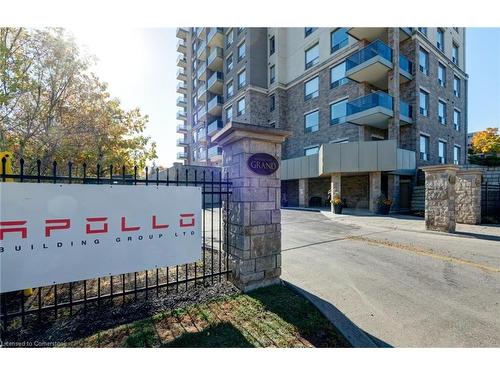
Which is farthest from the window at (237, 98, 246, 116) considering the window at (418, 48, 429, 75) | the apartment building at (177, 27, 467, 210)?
the window at (418, 48, 429, 75)

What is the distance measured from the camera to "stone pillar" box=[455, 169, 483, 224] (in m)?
11.7

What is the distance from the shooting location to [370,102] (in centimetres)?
1819

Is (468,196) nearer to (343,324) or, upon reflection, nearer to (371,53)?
(371,53)

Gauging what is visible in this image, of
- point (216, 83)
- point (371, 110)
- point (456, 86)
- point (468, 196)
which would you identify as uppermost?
point (216, 83)

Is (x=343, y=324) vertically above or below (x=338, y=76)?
below

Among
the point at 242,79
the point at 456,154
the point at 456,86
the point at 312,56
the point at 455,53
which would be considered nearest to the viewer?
the point at 312,56

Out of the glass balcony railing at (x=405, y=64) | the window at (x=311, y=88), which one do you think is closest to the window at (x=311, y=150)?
the window at (x=311, y=88)

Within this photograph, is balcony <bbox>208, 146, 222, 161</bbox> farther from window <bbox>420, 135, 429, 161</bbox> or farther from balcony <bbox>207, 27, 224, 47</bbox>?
window <bbox>420, 135, 429, 161</bbox>

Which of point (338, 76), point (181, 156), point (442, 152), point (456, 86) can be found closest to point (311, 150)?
point (338, 76)

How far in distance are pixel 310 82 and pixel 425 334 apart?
25.7 meters

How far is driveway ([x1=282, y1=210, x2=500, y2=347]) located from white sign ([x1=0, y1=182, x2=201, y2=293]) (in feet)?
8.36

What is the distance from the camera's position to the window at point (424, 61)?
2066 centimetres

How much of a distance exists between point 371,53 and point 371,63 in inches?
38.5

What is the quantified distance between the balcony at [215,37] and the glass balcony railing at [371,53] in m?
23.0
